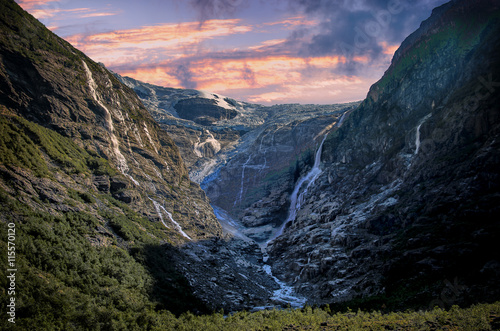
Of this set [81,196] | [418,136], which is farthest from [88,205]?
[418,136]

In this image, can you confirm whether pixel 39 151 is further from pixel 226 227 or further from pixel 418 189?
pixel 226 227

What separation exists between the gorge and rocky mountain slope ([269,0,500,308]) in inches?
18.1

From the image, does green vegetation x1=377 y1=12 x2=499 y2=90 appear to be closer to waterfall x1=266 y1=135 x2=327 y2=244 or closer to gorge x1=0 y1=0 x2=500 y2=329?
gorge x1=0 y1=0 x2=500 y2=329

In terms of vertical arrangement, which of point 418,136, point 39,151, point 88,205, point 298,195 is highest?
point 418,136

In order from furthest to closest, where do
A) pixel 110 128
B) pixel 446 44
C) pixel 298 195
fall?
pixel 298 195 < pixel 446 44 < pixel 110 128

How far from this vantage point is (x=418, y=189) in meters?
104

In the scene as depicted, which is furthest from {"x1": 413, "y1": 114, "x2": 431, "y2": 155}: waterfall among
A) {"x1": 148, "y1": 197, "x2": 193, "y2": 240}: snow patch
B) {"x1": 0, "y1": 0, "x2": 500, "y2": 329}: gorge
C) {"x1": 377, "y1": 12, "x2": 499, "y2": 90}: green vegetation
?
{"x1": 148, "y1": 197, "x2": 193, "y2": 240}: snow patch

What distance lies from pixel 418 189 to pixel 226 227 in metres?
97.6

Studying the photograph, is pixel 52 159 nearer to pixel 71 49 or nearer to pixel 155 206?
pixel 155 206

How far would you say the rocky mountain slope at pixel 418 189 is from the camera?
71.7m

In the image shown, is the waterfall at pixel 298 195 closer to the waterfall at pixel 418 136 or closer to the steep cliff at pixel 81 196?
the steep cliff at pixel 81 196

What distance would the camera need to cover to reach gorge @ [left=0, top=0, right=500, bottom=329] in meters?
57.3

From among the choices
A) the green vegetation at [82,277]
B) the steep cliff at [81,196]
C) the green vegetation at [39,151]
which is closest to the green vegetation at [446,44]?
the steep cliff at [81,196]

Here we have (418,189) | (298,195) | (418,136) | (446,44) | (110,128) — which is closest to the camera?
(418,189)
